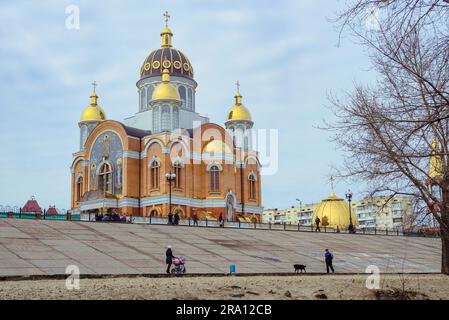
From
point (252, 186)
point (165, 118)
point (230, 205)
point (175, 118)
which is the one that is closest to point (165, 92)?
point (165, 118)

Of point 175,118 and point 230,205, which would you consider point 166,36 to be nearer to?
point 175,118

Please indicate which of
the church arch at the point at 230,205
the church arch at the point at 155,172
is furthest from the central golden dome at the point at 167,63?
the church arch at the point at 230,205

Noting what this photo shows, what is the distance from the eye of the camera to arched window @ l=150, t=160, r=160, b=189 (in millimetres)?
51250

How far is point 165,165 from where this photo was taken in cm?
5062

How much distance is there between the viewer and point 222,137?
55500 millimetres

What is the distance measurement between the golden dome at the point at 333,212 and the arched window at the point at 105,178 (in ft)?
69.8

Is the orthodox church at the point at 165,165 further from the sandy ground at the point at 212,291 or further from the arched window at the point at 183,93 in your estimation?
the sandy ground at the point at 212,291

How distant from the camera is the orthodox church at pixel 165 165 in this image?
2004 inches

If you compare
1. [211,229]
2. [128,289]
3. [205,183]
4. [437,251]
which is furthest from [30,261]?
[205,183]

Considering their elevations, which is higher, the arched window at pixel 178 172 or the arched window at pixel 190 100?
the arched window at pixel 190 100

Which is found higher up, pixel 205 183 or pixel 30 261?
pixel 205 183

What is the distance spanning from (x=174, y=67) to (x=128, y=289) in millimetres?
48372

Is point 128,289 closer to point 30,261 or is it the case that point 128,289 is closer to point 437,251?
point 30,261

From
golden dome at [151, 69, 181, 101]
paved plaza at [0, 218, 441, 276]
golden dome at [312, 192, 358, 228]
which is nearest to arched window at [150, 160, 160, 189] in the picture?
golden dome at [151, 69, 181, 101]
